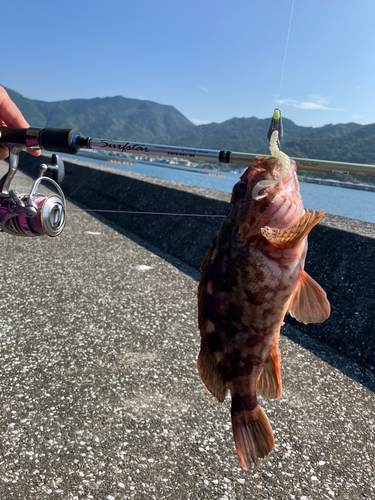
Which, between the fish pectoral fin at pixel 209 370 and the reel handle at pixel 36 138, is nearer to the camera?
the fish pectoral fin at pixel 209 370

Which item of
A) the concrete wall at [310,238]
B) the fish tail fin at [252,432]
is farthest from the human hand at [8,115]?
the concrete wall at [310,238]

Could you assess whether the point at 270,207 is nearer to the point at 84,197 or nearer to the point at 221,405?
the point at 221,405

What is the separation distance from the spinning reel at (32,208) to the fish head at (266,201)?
1.46m

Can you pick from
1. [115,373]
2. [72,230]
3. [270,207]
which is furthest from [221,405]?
[72,230]

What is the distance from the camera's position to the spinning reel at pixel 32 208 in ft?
7.51

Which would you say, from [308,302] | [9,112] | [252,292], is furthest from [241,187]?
[9,112]

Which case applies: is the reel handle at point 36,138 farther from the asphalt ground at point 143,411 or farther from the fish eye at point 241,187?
the asphalt ground at point 143,411

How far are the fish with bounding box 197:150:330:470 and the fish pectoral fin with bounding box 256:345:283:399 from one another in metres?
0.05

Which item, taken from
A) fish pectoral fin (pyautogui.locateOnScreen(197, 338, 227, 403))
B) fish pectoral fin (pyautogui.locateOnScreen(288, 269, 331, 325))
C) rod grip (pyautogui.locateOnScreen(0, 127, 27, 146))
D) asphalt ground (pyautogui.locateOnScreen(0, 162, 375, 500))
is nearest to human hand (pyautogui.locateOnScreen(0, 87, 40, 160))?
rod grip (pyautogui.locateOnScreen(0, 127, 27, 146))

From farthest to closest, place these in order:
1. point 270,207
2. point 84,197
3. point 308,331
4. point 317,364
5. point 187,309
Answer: point 84,197
point 187,309
point 308,331
point 317,364
point 270,207

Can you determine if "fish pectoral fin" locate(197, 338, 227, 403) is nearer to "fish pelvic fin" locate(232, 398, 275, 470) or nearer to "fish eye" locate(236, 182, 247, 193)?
"fish pelvic fin" locate(232, 398, 275, 470)

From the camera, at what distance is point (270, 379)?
1.48m

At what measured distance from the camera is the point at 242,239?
133cm

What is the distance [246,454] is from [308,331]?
3.30 metres
